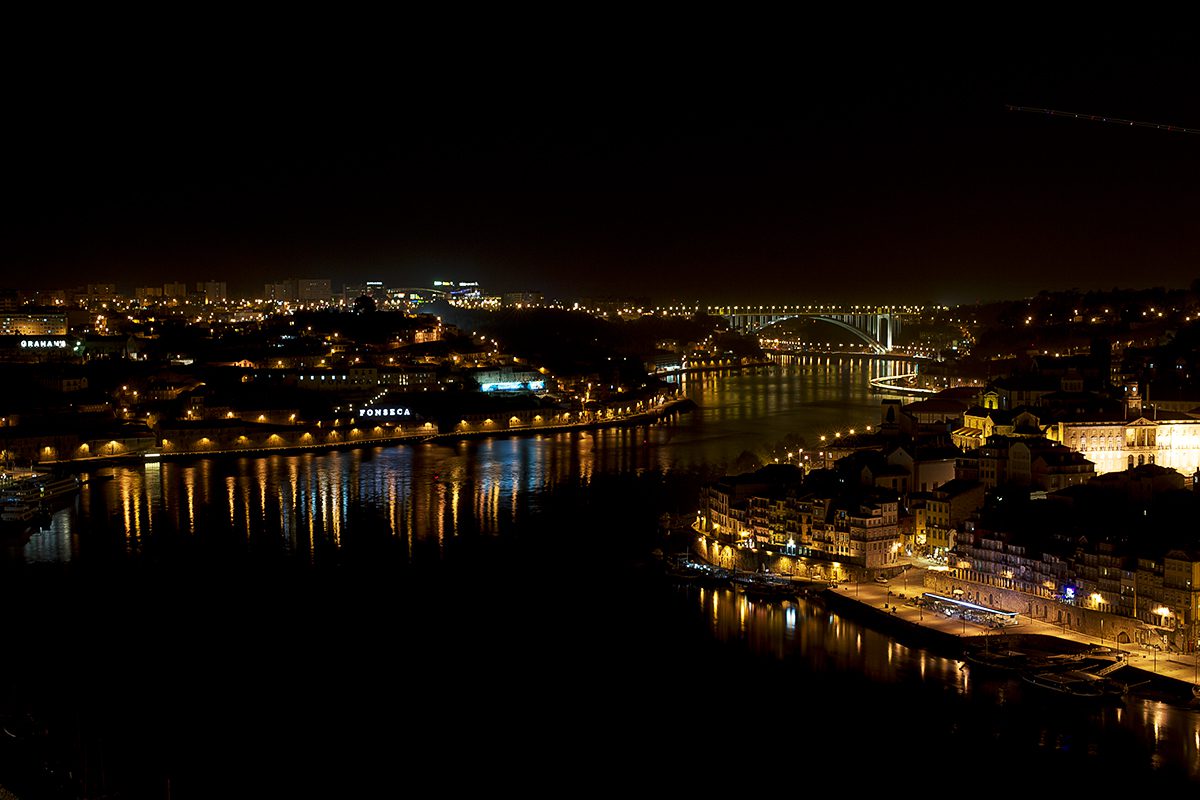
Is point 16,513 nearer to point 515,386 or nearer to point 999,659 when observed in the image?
→ point 999,659

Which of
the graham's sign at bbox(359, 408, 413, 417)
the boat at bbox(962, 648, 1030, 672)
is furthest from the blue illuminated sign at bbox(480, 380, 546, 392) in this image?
the boat at bbox(962, 648, 1030, 672)

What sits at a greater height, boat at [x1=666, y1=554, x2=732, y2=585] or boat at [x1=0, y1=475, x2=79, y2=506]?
boat at [x1=0, y1=475, x2=79, y2=506]

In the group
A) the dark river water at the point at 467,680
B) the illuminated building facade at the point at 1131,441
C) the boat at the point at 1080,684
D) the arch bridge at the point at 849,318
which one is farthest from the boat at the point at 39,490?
the arch bridge at the point at 849,318

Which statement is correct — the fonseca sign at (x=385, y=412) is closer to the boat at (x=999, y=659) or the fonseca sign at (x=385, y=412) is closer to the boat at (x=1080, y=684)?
the boat at (x=999, y=659)

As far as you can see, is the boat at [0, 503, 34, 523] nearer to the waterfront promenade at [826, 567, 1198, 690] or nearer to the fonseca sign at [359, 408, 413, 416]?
the waterfront promenade at [826, 567, 1198, 690]

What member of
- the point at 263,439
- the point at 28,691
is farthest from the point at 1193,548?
the point at 263,439

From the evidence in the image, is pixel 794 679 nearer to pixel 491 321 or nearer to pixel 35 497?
pixel 35 497
